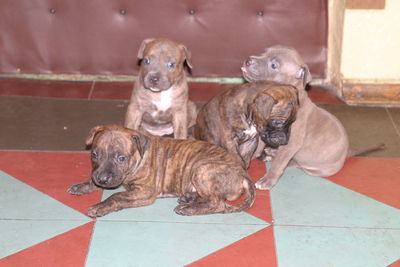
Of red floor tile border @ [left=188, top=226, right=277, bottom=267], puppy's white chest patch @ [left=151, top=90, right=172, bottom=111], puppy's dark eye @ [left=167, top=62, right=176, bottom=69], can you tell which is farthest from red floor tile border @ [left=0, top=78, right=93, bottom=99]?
red floor tile border @ [left=188, top=226, right=277, bottom=267]

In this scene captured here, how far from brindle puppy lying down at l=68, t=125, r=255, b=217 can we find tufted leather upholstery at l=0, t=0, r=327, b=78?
2.91 meters

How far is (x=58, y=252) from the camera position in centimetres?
477

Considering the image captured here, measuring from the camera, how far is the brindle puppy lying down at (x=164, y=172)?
202 inches

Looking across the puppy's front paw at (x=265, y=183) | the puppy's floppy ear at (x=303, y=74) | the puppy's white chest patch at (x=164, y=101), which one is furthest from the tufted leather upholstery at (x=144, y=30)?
the puppy's front paw at (x=265, y=183)

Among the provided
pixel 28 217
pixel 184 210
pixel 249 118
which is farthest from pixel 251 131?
pixel 28 217

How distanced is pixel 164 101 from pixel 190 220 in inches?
60.0

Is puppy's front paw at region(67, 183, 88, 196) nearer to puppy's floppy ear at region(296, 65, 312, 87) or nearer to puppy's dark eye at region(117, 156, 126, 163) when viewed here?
puppy's dark eye at region(117, 156, 126, 163)

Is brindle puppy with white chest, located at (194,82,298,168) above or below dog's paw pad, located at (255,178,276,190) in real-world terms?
above

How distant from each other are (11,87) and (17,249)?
3.83 m

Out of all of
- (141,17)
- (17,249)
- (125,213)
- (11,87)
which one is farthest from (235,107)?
(11,87)

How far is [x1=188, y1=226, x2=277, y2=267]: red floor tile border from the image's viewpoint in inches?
185

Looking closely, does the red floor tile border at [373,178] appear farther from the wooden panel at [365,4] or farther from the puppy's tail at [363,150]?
the wooden panel at [365,4]

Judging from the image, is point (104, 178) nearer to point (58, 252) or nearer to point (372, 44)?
point (58, 252)

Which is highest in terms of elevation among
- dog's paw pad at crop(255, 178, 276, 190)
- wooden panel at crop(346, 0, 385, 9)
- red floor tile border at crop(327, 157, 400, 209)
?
wooden panel at crop(346, 0, 385, 9)
